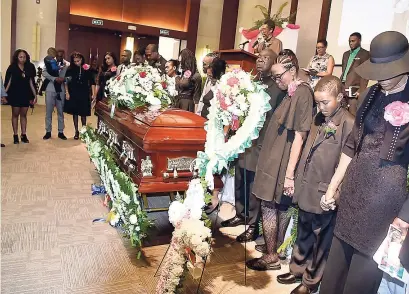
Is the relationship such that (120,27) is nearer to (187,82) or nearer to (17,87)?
(17,87)

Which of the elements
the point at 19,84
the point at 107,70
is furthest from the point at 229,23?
the point at 19,84

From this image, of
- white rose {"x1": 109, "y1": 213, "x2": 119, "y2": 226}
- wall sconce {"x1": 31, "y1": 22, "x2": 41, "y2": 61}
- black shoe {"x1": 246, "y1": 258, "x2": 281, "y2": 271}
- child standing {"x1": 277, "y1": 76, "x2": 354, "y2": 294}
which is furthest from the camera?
wall sconce {"x1": 31, "y1": 22, "x2": 41, "y2": 61}

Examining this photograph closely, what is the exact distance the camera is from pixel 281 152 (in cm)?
236

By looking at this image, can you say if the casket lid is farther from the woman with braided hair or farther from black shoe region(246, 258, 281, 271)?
the woman with braided hair

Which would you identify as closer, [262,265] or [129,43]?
[262,265]

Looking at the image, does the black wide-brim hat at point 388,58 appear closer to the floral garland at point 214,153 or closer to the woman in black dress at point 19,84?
the floral garland at point 214,153

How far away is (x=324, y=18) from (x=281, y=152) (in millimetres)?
6295

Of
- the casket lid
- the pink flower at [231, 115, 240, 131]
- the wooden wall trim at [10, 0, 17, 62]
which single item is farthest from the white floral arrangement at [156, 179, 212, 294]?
the wooden wall trim at [10, 0, 17, 62]

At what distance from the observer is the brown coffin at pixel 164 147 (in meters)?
2.56

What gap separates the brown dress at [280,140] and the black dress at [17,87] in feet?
13.5

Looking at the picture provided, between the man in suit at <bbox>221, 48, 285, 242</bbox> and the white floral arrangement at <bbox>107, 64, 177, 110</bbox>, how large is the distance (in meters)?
1.15

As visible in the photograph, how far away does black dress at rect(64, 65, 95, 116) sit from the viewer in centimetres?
582

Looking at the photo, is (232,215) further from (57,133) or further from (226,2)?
(226,2)

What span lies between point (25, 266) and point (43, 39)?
8923mm
